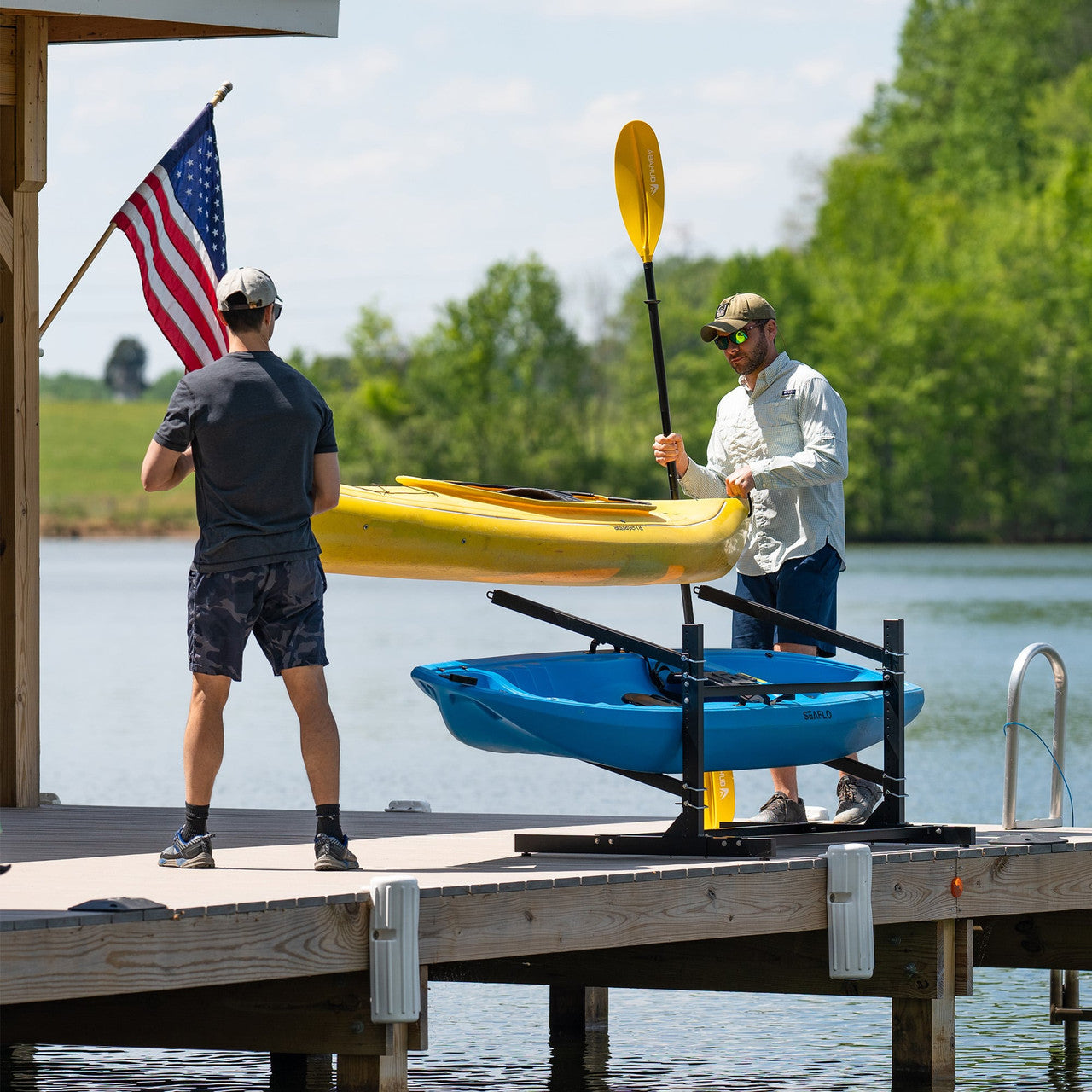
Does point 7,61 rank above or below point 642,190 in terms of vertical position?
above

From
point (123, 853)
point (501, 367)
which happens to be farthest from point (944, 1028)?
point (501, 367)

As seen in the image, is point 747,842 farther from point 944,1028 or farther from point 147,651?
point 147,651

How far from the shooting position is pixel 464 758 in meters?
19.0

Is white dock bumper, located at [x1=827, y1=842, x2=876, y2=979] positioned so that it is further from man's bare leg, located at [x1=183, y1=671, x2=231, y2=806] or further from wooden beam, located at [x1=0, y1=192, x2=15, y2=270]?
wooden beam, located at [x1=0, y1=192, x2=15, y2=270]

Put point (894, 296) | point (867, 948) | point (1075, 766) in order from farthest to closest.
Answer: point (894, 296) < point (1075, 766) < point (867, 948)

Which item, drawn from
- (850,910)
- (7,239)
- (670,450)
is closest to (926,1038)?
(850,910)

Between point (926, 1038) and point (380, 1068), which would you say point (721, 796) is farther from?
point (380, 1068)

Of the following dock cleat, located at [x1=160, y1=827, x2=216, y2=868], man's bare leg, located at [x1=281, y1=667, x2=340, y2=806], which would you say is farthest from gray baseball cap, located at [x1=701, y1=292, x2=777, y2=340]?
dock cleat, located at [x1=160, y1=827, x2=216, y2=868]

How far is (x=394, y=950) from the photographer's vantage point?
4852mm

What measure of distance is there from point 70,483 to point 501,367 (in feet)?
59.1

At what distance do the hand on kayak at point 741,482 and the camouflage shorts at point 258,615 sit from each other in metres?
1.76

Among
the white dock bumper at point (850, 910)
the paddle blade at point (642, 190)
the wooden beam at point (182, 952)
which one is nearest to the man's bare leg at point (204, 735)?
the wooden beam at point (182, 952)

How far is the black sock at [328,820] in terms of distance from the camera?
5418 millimetres

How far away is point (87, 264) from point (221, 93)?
108 centimetres
